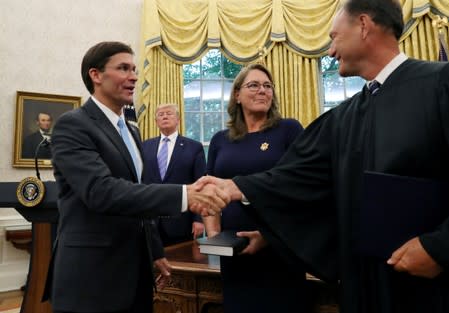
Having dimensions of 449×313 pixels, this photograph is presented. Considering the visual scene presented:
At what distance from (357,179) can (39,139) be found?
5.27 m

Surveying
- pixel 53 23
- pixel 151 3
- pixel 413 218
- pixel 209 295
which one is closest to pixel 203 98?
pixel 151 3

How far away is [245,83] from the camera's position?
2.13 metres

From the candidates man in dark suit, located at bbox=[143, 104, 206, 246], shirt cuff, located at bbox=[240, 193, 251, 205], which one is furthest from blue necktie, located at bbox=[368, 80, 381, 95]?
man in dark suit, located at bbox=[143, 104, 206, 246]

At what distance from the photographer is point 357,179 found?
1475mm

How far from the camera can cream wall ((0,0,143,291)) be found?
5270mm

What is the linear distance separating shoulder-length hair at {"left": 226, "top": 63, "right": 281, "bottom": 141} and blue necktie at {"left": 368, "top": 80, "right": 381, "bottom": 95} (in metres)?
0.60

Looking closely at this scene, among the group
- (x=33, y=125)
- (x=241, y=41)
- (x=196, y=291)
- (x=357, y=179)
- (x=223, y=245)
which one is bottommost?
(x=196, y=291)

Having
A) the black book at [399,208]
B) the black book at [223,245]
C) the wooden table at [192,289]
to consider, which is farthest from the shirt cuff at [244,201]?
the black book at [399,208]

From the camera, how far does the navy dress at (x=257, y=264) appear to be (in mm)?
1743

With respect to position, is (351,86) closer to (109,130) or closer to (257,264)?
(257,264)

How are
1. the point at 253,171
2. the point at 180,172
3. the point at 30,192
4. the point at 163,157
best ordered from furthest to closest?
1. the point at 163,157
2. the point at 180,172
3. the point at 30,192
4. the point at 253,171

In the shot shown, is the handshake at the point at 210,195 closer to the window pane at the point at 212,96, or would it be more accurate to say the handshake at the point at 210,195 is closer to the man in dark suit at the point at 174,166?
the man in dark suit at the point at 174,166

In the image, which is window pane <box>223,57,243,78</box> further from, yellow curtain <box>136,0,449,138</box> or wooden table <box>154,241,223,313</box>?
wooden table <box>154,241,223,313</box>

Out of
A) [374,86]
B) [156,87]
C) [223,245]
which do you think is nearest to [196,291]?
[223,245]
